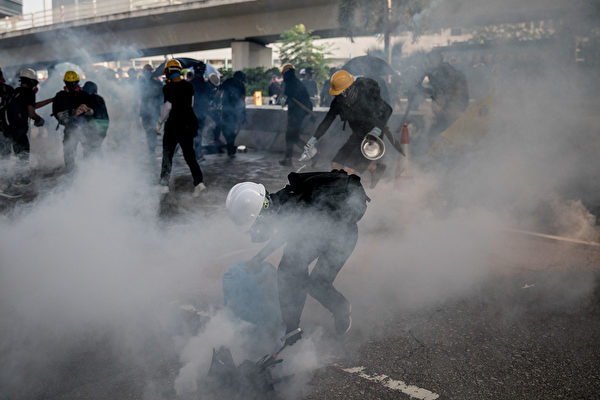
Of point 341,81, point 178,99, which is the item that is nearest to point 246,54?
point 178,99

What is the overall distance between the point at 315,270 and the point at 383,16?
14.3 metres

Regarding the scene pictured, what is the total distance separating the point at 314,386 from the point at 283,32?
28.3 metres

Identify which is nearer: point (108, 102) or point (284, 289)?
point (284, 289)

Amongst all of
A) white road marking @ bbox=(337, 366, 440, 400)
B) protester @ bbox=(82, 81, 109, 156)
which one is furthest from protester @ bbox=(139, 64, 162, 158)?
white road marking @ bbox=(337, 366, 440, 400)

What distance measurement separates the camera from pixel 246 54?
32.1 metres

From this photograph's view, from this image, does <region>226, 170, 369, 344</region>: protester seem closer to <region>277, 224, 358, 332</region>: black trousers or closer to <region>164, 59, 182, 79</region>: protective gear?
<region>277, 224, 358, 332</region>: black trousers

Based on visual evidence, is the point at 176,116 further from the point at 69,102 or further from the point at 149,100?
the point at 149,100

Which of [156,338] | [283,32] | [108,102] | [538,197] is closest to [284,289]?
[156,338]

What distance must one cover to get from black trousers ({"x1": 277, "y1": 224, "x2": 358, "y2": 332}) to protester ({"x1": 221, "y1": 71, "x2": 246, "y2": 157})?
812cm

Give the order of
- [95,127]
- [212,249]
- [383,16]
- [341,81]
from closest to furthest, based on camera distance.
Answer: [212,249], [341,81], [95,127], [383,16]

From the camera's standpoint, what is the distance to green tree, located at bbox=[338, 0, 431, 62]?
15.0 m

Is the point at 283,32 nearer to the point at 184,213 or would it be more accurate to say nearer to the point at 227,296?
the point at 184,213

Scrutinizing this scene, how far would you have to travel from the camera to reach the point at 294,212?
9.17 ft

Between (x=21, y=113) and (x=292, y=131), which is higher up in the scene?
(x=21, y=113)
